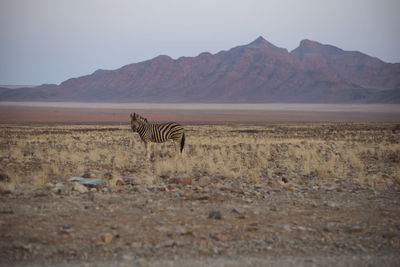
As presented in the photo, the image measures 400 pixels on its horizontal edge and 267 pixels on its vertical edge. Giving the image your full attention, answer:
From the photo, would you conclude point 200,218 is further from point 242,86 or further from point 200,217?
point 242,86

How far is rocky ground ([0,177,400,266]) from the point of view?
188 inches

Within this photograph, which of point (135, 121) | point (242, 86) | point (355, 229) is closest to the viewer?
point (355, 229)

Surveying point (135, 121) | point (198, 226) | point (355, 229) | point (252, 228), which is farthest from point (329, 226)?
point (135, 121)

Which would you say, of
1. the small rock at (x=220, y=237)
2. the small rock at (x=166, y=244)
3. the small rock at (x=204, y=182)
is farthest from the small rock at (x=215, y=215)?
the small rock at (x=204, y=182)

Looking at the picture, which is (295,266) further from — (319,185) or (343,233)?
(319,185)

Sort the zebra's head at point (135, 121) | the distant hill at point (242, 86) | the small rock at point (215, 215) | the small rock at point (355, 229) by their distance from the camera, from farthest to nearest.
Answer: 1. the distant hill at point (242, 86)
2. the zebra's head at point (135, 121)
3. the small rock at point (215, 215)
4. the small rock at point (355, 229)

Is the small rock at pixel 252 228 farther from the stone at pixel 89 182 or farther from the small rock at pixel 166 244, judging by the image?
the stone at pixel 89 182

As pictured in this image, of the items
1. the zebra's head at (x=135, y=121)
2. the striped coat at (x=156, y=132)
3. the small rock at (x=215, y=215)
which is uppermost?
the zebra's head at (x=135, y=121)

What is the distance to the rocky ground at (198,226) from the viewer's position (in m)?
4.78

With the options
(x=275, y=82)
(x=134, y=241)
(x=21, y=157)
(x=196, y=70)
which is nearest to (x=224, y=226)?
(x=134, y=241)

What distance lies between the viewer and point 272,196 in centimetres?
802

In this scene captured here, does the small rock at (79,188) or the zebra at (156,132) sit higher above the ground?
the zebra at (156,132)

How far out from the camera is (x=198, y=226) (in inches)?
232

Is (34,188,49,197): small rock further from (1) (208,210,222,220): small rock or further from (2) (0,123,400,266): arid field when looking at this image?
(1) (208,210,222,220): small rock
